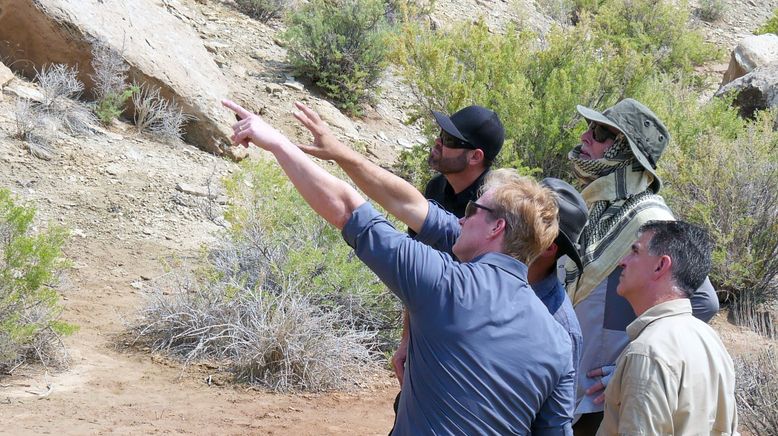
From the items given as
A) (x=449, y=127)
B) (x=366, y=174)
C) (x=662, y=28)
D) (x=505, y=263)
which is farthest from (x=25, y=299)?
(x=662, y=28)

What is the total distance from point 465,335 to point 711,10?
72.5 feet

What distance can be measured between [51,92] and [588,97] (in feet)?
18.5

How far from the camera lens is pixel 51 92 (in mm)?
9219

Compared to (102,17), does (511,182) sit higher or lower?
higher

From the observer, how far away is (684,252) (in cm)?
283

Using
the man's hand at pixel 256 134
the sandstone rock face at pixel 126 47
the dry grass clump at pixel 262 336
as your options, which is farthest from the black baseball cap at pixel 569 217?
the sandstone rock face at pixel 126 47

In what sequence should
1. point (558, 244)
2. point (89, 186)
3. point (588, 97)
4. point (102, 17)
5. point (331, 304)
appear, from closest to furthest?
point (558, 244)
point (331, 304)
point (89, 186)
point (102, 17)
point (588, 97)

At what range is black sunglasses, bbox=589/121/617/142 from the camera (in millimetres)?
3545

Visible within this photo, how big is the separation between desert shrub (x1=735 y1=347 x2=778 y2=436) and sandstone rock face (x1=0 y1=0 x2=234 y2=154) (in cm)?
591

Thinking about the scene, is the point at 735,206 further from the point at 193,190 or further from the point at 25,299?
the point at 25,299

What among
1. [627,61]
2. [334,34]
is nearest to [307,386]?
[627,61]

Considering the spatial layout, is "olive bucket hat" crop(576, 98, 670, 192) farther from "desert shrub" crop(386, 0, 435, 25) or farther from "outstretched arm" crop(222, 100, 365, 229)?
"desert shrub" crop(386, 0, 435, 25)

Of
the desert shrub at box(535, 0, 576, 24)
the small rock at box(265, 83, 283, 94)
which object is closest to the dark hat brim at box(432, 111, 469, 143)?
the small rock at box(265, 83, 283, 94)

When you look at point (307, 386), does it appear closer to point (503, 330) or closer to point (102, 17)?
point (503, 330)
